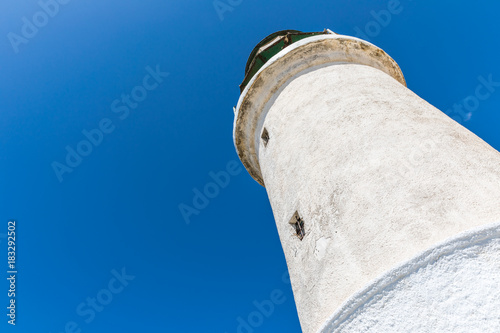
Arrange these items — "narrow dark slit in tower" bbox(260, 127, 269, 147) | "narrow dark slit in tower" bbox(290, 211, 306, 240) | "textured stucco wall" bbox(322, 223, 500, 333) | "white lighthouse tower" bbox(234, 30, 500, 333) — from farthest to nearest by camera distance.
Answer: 1. "narrow dark slit in tower" bbox(260, 127, 269, 147)
2. "narrow dark slit in tower" bbox(290, 211, 306, 240)
3. "white lighthouse tower" bbox(234, 30, 500, 333)
4. "textured stucco wall" bbox(322, 223, 500, 333)

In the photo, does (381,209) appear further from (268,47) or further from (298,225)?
(268,47)

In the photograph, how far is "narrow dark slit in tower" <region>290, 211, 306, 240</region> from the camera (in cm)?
441

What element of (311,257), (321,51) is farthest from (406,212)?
(321,51)

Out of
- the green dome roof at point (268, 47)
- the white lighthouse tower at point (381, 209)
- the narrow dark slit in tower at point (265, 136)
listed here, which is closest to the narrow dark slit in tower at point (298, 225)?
the white lighthouse tower at point (381, 209)

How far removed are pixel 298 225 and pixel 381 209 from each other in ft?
4.64

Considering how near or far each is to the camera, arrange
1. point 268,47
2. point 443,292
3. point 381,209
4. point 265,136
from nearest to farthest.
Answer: point 443,292
point 381,209
point 265,136
point 268,47

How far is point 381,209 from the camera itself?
3.34m

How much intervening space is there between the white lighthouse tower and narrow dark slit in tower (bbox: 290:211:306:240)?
0.02 m

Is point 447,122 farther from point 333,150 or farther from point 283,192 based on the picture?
point 283,192

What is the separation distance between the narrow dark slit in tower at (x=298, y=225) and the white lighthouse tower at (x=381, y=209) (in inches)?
0.9

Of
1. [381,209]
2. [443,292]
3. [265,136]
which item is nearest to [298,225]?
[381,209]

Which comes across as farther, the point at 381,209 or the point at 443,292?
the point at 381,209

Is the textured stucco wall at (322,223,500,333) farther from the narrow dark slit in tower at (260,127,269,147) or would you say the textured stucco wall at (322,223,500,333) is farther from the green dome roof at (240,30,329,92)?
the green dome roof at (240,30,329,92)

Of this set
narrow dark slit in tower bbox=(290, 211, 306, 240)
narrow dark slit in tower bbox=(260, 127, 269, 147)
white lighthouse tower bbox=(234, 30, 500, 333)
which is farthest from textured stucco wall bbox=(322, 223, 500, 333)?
narrow dark slit in tower bbox=(260, 127, 269, 147)
